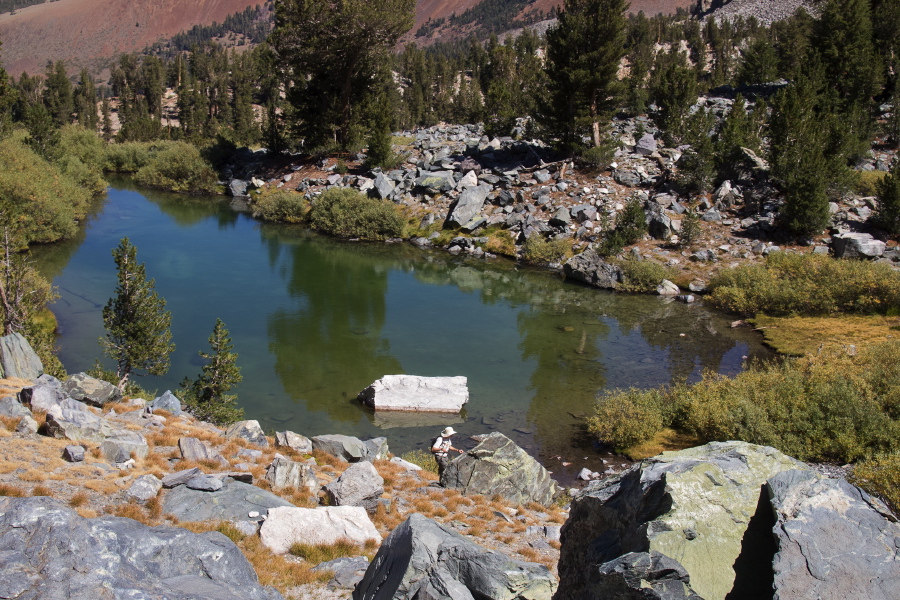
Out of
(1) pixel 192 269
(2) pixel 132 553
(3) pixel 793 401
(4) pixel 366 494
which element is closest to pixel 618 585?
(2) pixel 132 553

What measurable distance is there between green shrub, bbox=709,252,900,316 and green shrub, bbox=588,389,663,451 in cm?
1443

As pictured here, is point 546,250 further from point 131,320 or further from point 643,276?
point 131,320

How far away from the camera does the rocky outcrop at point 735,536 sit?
209 inches

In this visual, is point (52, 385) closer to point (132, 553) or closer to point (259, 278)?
point (132, 553)

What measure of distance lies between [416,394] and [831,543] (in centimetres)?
1687

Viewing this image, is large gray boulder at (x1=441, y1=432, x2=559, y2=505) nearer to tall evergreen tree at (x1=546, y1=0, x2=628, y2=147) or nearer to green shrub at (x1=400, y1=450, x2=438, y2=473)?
green shrub at (x1=400, y1=450, x2=438, y2=473)

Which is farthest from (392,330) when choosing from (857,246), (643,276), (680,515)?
(857,246)

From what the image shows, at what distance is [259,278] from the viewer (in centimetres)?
3719

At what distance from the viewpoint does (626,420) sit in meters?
18.7

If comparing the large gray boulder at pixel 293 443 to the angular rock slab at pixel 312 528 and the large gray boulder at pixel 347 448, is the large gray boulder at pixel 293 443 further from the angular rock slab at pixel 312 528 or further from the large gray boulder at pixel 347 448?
the angular rock slab at pixel 312 528

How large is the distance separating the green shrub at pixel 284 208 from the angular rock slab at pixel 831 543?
163 feet

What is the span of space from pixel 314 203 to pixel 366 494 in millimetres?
40240

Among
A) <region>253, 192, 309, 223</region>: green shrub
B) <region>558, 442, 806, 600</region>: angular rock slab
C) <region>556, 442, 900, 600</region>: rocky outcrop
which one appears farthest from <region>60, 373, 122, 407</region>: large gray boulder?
<region>253, 192, 309, 223</region>: green shrub

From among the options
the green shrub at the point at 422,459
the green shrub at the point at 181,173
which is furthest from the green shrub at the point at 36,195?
the green shrub at the point at 422,459
